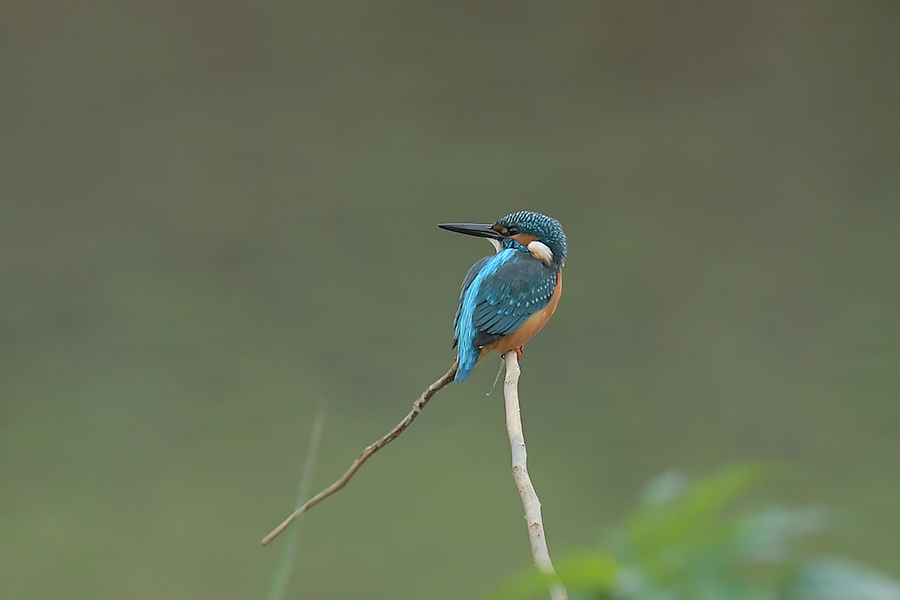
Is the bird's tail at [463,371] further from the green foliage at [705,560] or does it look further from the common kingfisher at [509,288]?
the green foliage at [705,560]

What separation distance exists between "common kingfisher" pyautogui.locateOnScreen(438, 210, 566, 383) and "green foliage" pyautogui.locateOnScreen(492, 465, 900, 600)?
96 centimetres

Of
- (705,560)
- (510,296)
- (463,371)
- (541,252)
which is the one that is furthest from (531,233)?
(705,560)

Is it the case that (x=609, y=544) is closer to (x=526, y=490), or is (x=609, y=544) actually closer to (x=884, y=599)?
(x=884, y=599)

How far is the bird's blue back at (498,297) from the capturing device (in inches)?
51.1

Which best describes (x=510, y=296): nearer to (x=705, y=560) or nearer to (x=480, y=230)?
(x=480, y=230)

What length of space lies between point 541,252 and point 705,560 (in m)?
1.17

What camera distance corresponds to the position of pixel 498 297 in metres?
1.32

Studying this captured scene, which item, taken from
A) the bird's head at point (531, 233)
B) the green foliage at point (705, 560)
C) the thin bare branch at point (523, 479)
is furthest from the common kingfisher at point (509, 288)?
the green foliage at point (705, 560)

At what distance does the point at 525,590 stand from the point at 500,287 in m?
1.09

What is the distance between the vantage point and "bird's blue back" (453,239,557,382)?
130 cm

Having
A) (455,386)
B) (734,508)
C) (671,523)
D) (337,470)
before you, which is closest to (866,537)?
(734,508)

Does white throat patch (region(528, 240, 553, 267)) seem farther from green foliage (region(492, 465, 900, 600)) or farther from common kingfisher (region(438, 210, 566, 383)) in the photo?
green foliage (region(492, 465, 900, 600))

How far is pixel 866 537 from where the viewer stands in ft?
8.95

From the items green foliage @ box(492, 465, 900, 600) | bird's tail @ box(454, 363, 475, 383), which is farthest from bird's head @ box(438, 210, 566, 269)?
green foliage @ box(492, 465, 900, 600)
